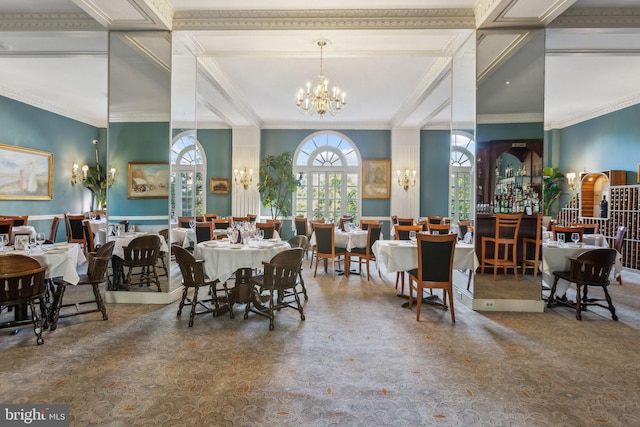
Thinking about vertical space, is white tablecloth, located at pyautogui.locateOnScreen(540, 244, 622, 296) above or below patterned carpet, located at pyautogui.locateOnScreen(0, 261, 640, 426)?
above

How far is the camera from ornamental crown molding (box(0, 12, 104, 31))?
183 inches

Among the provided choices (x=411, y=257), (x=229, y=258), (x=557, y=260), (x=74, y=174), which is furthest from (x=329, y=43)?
(x=74, y=174)

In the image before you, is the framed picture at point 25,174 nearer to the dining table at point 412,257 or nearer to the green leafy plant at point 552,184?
the dining table at point 412,257

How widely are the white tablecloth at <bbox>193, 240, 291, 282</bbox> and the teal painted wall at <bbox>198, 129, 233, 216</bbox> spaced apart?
7.06 metres

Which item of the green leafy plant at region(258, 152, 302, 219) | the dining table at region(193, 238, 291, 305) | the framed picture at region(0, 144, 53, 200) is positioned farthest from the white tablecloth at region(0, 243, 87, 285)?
the green leafy plant at region(258, 152, 302, 219)

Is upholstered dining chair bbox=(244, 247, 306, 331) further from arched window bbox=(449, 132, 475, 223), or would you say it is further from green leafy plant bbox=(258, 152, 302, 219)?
green leafy plant bbox=(258, 152, 302, 219)

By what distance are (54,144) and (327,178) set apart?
7680 mm

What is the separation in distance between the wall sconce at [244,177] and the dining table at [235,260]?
6.49m

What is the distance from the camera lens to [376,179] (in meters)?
11.0

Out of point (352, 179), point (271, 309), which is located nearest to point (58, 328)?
point (271, 309)

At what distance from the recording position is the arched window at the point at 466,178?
15.9 feet

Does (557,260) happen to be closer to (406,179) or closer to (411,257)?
(411,257)

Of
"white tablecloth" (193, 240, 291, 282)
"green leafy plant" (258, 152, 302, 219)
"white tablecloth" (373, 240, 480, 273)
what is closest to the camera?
"white tablecloth" (193, 240, 291, 282)

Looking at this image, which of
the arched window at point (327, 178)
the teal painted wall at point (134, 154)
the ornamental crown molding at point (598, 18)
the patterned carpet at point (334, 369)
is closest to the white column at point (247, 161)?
the arched window at point (327, 178)
